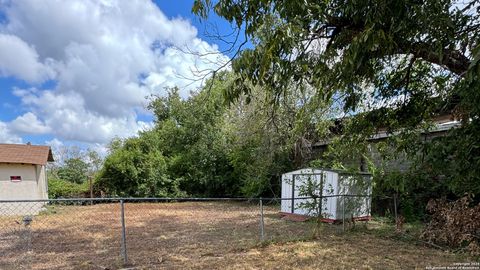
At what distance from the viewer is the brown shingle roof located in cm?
1275

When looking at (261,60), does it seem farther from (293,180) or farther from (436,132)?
(436,132)

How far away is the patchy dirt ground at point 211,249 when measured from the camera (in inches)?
199

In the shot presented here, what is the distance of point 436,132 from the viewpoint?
31.6 ft

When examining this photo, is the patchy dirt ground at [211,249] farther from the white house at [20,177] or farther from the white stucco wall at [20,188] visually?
the white house at [20,177]

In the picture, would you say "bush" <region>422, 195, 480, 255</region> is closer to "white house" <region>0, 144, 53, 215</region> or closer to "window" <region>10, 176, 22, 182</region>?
"white house" <region>0, 144, 53, 215</region>

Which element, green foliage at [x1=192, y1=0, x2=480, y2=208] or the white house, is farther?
the white house

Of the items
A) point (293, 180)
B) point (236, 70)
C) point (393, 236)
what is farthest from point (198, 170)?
point (236, 70)

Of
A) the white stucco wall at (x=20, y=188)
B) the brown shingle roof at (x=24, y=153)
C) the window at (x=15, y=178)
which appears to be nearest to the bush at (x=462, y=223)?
the white stucco wall at (x=20, y=188)

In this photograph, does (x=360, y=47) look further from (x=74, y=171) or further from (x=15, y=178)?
(x=74, y=171)

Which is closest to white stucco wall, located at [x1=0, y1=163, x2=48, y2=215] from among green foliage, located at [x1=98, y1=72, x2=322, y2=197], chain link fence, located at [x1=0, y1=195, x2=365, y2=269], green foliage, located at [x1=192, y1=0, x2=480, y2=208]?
chain link fence, located at [x1=0, y1=195, x2=365, y2=269]

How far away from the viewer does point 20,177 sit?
12922mm

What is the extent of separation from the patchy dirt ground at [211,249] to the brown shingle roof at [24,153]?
4.69m

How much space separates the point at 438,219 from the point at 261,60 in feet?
14.7

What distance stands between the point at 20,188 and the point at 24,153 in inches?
60.4
